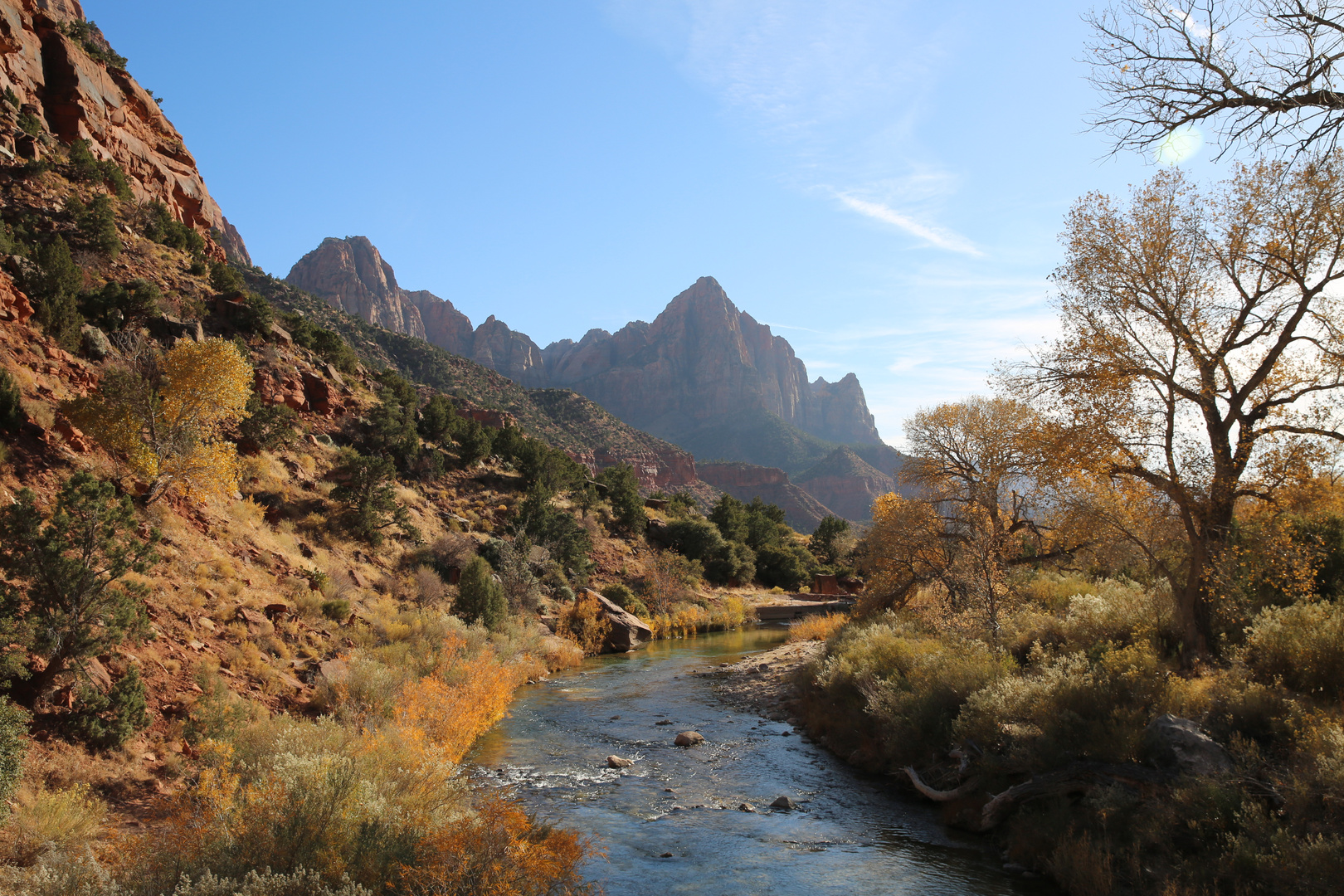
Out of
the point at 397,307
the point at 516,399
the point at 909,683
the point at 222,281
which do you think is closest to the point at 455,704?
the point at 909,683

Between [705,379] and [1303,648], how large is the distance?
6780 inches

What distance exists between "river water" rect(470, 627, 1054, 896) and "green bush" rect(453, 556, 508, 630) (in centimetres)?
548

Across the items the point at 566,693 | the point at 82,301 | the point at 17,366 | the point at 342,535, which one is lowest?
the point at 566,693

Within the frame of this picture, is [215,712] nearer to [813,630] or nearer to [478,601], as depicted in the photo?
[478,601]

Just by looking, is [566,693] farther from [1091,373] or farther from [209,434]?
[1091,373]

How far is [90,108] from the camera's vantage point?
28359 mm

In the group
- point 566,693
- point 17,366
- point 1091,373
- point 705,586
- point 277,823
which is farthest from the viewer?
point 705,586

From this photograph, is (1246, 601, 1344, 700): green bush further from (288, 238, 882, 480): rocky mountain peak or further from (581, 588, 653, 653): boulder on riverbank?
(288, 238, 882, 480): rocky mountain peak

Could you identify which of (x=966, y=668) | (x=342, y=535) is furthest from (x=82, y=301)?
(x=966, y=668)

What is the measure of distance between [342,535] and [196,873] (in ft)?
66.3

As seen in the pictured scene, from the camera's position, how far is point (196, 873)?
5195 millimetres

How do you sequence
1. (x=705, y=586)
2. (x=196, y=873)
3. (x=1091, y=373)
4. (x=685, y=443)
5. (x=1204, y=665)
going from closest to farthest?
(x=196, y=873) → (x=1204, y=665) → (x=1091, y=373) → (x=705, y=586) → (x=685, y=443)

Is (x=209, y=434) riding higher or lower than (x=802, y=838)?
higher

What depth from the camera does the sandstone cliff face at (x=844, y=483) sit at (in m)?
121
